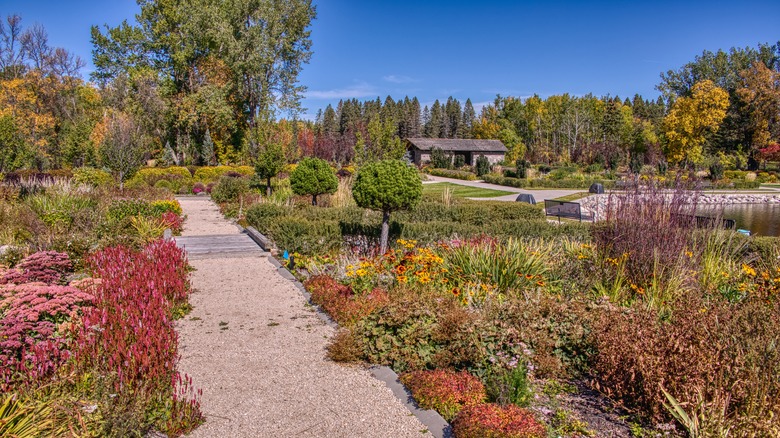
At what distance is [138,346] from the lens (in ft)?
14.2

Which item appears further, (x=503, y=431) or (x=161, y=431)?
(x=161, y=431)

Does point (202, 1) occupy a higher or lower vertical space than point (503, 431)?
higher

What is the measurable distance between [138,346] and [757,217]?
2459cm

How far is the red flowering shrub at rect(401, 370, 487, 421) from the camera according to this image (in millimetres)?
4043

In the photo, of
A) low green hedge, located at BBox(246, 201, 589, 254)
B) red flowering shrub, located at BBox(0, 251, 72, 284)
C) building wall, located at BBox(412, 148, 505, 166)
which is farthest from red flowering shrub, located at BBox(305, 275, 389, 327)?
building wall, located at BBox(412, 148, 505, 166)

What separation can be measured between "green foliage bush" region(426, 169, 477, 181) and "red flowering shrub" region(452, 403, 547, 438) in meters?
37.5

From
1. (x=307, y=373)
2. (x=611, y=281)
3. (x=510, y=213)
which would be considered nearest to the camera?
(x=307, y=373)

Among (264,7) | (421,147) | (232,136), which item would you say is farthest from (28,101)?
(421,147)

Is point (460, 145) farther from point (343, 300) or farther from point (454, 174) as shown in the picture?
point (343, 300)

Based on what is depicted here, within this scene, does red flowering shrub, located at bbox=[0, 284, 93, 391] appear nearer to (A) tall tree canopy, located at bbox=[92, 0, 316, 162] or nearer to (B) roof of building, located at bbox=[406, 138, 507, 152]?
(A) tall tree canopy, located at bbox=[92, 0, 316, 162]

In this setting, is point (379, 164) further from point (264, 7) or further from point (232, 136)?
point (232, 136)

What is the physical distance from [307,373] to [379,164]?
205 inches

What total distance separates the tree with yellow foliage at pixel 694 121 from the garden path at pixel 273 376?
42.2m

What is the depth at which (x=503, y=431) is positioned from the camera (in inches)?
132
